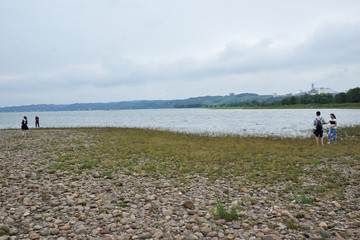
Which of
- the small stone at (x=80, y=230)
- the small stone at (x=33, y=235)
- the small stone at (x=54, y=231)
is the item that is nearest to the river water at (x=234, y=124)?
the small stone at (x=80, y=230)

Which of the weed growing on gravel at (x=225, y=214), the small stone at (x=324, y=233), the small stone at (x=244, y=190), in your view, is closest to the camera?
the small stone at (x=324, y=233)

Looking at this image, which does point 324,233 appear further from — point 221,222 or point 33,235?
point 33,235

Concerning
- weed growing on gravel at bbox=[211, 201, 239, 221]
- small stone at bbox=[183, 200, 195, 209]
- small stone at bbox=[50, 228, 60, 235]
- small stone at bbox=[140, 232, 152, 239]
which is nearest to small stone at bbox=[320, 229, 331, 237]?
A: weed growing on gravel at bbox=[211, 201, 239, 221]

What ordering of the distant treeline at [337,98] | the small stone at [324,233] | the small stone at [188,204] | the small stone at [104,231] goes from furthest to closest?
the distant treeline at [337,98] < the small stone at [188,204] < the small stone at [104,231] < the small stone at [324,233]

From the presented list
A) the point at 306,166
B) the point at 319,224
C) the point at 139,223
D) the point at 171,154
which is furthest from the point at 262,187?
the point at 171,154

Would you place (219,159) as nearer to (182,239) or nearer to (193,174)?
(193,174)

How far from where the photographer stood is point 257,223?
7.47m

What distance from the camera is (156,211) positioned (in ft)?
27.7

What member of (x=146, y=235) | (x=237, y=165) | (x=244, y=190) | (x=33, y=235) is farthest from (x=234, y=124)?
(x=33, y=235)

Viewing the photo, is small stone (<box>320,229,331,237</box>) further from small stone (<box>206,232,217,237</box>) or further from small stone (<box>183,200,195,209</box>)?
small stone (<box>183,200,195,209</box>)

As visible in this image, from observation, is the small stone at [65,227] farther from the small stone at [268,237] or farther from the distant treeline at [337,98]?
the distant treeline at [337,98]

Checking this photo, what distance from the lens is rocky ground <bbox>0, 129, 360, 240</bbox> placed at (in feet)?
22.6

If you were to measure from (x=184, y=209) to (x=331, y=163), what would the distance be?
11268mm

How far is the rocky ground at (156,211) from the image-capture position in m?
6.90
